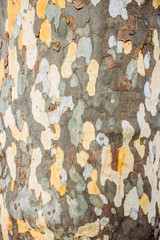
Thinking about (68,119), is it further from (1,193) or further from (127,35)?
(1,193)

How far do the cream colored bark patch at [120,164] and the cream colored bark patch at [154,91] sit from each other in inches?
5.5

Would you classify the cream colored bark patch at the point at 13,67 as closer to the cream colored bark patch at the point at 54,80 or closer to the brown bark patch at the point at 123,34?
the cream colored bark patch at the point at 54,80

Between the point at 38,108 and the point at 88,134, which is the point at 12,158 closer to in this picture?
the point at 38,108

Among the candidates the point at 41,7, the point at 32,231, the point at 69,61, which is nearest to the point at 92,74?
the point at 69,61

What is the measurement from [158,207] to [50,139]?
555 millimetres

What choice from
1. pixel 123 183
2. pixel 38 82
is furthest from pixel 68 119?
pixel 123 183

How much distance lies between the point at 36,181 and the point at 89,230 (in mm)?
278

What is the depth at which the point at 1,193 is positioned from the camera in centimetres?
139

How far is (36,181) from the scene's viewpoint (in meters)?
1.25

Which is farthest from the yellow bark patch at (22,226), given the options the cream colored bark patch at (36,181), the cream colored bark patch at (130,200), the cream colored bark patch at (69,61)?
the cream colored bark patch at (69,61)

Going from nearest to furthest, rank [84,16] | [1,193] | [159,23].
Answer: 1. [84,16]
2. [159,23]
3. [1,193]

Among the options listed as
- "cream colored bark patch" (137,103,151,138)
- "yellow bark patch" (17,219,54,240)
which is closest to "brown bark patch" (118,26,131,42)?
"cream colored bark patch" (137,103,151,138)

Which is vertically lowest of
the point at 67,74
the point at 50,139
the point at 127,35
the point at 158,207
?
the point at 158,207

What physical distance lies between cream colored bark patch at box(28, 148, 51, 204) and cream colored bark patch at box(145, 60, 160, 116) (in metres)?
0.48
